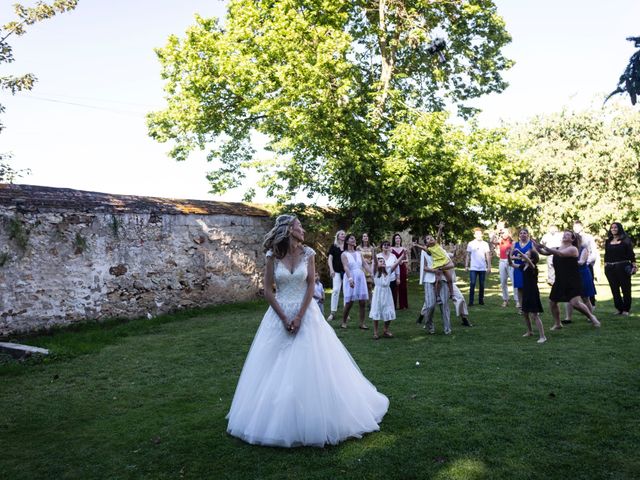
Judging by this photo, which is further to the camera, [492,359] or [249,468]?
[492,359]

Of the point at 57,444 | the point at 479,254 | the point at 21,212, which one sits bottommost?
the point at 57,444

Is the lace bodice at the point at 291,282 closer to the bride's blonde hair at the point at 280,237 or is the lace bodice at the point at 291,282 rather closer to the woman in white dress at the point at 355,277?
the bride's blonde hair at the point at 280,237

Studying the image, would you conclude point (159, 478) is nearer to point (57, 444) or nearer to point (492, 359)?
point (57, 444)

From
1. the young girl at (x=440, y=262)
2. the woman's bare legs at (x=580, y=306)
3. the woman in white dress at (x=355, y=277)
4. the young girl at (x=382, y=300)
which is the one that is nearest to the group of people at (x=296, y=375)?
the young girl at (x=382, y=300)

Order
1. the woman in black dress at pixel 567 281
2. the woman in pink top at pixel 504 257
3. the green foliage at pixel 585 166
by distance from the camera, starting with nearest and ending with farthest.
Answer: the woman in black dress at pixel 567 281 < the woman in pink top at pixel 504 257 < the green foliage at pixel 585 166

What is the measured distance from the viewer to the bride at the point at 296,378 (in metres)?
4.19

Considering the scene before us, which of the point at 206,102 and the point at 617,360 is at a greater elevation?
the point at 206,102

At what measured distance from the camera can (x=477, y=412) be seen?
4.79 meters

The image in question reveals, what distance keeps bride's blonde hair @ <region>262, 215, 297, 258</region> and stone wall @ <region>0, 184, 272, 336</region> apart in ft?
23.5

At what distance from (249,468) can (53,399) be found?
3.27 metres

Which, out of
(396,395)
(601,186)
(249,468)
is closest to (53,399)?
(249,468)

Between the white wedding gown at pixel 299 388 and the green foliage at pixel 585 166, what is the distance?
73.6 feet

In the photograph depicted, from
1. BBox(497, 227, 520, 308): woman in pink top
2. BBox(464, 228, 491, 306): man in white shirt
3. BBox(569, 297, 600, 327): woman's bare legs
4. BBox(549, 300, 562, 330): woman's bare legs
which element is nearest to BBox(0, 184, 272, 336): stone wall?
BBox(464, 228, 491, 306): man in white shirt

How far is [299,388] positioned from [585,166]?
25243mm
